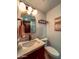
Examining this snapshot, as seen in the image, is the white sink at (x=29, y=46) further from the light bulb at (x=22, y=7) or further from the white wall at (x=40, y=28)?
the light bulb at (x=22, y=7)

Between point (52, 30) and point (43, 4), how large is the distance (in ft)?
0.94

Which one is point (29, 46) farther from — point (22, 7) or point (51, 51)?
point (22, 7)

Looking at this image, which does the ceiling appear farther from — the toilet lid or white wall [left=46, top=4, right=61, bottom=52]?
the toilet lid

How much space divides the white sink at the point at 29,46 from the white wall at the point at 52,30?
114 mm

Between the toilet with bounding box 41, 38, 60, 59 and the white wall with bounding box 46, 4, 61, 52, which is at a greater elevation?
the white wall with bounding box 46, 4, 61, 52

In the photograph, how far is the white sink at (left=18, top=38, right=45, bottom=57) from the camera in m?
0.87

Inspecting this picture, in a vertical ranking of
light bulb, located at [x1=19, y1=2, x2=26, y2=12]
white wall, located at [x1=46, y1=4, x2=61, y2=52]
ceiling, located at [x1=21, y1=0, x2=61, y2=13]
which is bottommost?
white wall, located at [x1=46, y1=4, x2=61, y2=52]

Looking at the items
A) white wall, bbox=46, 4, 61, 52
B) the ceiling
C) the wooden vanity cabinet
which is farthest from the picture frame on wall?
the wooden vanity cabinet
